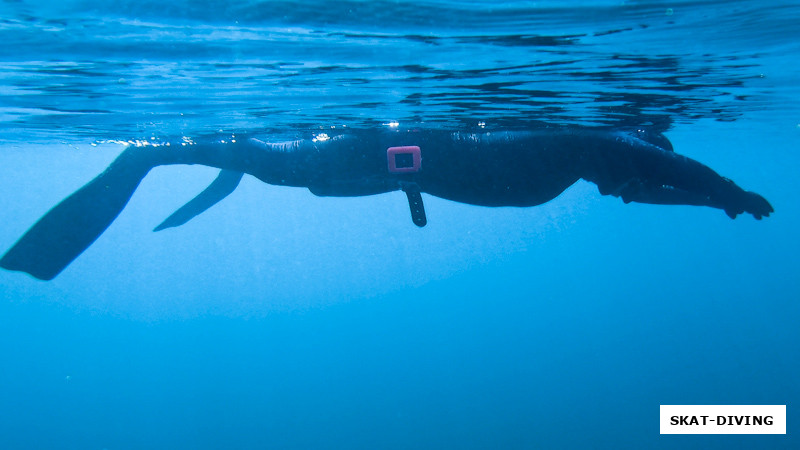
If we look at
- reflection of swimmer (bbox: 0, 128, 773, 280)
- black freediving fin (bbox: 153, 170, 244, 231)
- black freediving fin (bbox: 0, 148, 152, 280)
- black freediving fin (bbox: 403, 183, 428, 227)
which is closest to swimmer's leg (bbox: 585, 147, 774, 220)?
reflection of swimmer (bbox: 0, 128, 773, 280)

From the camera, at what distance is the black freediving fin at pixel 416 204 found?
5871 mm

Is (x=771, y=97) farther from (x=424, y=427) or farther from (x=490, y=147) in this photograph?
(x=424, y=427)

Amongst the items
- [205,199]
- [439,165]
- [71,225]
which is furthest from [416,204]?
[71,225]

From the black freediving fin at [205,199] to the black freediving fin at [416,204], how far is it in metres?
2.50

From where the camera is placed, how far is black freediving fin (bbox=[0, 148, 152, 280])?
17.4ft

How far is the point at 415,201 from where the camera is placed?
5.95 m

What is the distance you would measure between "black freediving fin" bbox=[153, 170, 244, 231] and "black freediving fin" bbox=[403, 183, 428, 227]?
2503mm

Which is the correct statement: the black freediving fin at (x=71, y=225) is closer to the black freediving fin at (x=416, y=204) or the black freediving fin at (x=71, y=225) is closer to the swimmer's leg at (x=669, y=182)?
the black freediving fin at (x=416, y=204)

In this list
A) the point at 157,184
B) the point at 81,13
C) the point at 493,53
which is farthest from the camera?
the point at 157,184

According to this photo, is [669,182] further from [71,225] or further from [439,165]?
[71,225]

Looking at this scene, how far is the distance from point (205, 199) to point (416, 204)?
320 cm

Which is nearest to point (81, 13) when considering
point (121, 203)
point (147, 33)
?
point (147, 33)

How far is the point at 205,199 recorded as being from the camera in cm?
728

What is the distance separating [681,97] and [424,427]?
3406 cm
